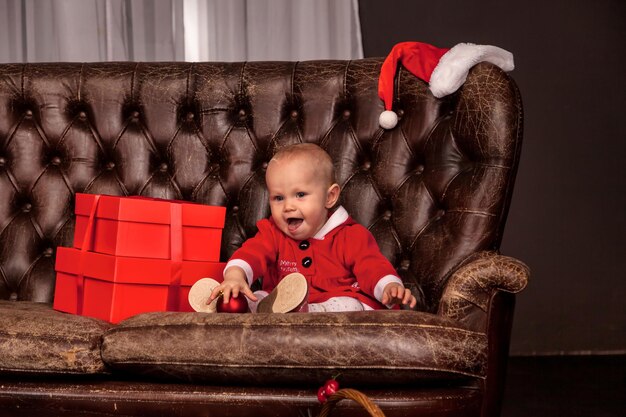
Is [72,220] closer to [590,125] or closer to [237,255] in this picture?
[237,255]

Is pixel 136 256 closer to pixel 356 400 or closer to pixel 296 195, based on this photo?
pixel 296 195

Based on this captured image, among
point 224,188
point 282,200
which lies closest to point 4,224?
point 224,188

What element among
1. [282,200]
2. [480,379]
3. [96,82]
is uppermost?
[96,82]

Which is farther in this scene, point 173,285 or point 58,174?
point 58,174

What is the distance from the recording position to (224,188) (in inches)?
98.3

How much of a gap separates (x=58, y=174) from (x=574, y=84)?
2.51 m

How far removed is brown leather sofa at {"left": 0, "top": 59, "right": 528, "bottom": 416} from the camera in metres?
1.58

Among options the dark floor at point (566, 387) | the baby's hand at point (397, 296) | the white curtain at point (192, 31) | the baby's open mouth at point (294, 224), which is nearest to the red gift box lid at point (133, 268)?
the baby's open mouth at point (294, 224)

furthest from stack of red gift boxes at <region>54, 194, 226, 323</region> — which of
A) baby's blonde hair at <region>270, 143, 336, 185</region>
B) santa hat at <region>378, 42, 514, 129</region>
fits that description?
santa hat at <region>378, 42, 514, 129</region>

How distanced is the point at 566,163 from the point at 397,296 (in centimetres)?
221

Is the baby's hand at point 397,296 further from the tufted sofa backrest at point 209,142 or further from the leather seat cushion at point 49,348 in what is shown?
the leather seat cushion at point 49,348

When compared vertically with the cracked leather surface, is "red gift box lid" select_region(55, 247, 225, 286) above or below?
below

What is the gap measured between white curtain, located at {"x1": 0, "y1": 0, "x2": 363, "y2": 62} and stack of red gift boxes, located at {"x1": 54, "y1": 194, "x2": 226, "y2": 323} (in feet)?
5.01

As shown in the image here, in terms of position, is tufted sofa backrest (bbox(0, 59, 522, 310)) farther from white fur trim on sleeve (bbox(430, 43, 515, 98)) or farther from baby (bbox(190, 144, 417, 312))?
baby (bbox(190, 144, 417, 312))
